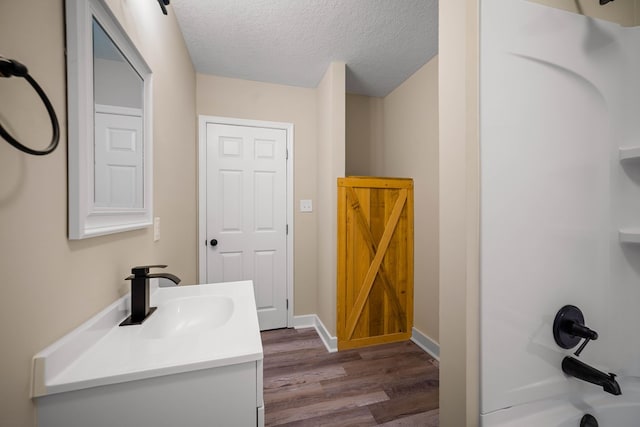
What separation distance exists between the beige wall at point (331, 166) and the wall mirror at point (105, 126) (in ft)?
4.68

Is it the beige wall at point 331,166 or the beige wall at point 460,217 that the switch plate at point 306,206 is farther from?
the beige wall at point 460,217

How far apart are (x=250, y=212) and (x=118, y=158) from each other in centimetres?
166

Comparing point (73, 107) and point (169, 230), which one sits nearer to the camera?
point (73, 107)

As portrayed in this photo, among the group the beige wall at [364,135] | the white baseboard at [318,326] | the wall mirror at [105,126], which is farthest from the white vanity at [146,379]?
the beige wall at [364,135]

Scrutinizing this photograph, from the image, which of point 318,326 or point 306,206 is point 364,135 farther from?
point 318,326

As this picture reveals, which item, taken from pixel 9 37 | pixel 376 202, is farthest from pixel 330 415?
pixel 9 37

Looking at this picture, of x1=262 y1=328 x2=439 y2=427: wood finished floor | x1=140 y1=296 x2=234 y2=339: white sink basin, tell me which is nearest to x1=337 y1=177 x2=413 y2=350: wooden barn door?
x1=262 y1=328 x2=439 y2=427: wood finished floor

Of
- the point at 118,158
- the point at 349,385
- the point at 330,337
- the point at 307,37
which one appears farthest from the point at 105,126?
the point at 330,337

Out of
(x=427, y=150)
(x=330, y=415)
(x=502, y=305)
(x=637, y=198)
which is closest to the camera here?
(x=502, y=305)

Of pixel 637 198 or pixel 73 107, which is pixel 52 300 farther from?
pixel 637 198

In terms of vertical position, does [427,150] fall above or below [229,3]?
below

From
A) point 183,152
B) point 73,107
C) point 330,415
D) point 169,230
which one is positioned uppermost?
point 183,152

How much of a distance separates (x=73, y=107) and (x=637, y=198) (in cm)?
194

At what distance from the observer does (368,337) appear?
2289 mm
